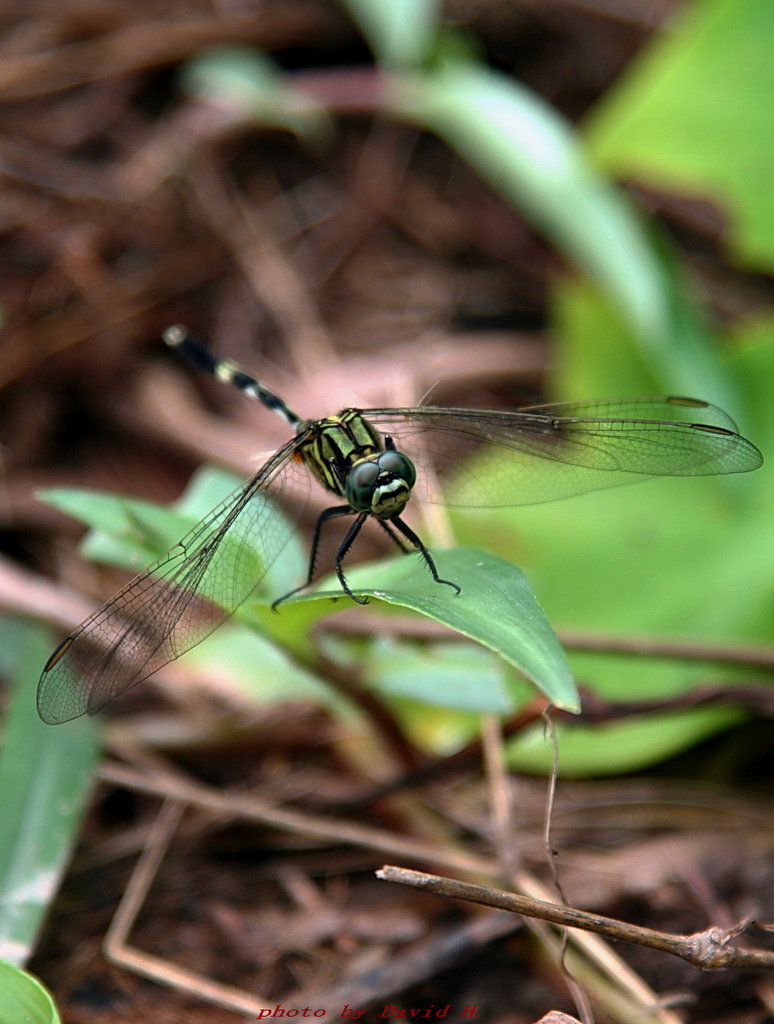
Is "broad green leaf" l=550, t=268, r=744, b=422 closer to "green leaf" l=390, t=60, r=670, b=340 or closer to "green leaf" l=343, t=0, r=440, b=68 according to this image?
"green leaf" l=390, t=60, r=670, b=340

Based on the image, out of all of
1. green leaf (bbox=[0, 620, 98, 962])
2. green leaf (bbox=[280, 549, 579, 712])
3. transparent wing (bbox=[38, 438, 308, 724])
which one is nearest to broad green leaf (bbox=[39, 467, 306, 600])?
transparent wing (bbox=[38, 438, 308, 724])

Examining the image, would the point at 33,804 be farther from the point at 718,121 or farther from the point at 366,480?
the point at 718,121

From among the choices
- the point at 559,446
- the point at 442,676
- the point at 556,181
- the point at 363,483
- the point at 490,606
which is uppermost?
the point at 556,181

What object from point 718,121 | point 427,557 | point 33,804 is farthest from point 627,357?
point 33,804

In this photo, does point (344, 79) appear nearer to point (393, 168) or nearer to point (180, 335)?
point (393, 168)

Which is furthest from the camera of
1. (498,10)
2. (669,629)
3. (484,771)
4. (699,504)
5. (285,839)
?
(498,10)

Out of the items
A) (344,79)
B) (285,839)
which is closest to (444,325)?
(344,79)
